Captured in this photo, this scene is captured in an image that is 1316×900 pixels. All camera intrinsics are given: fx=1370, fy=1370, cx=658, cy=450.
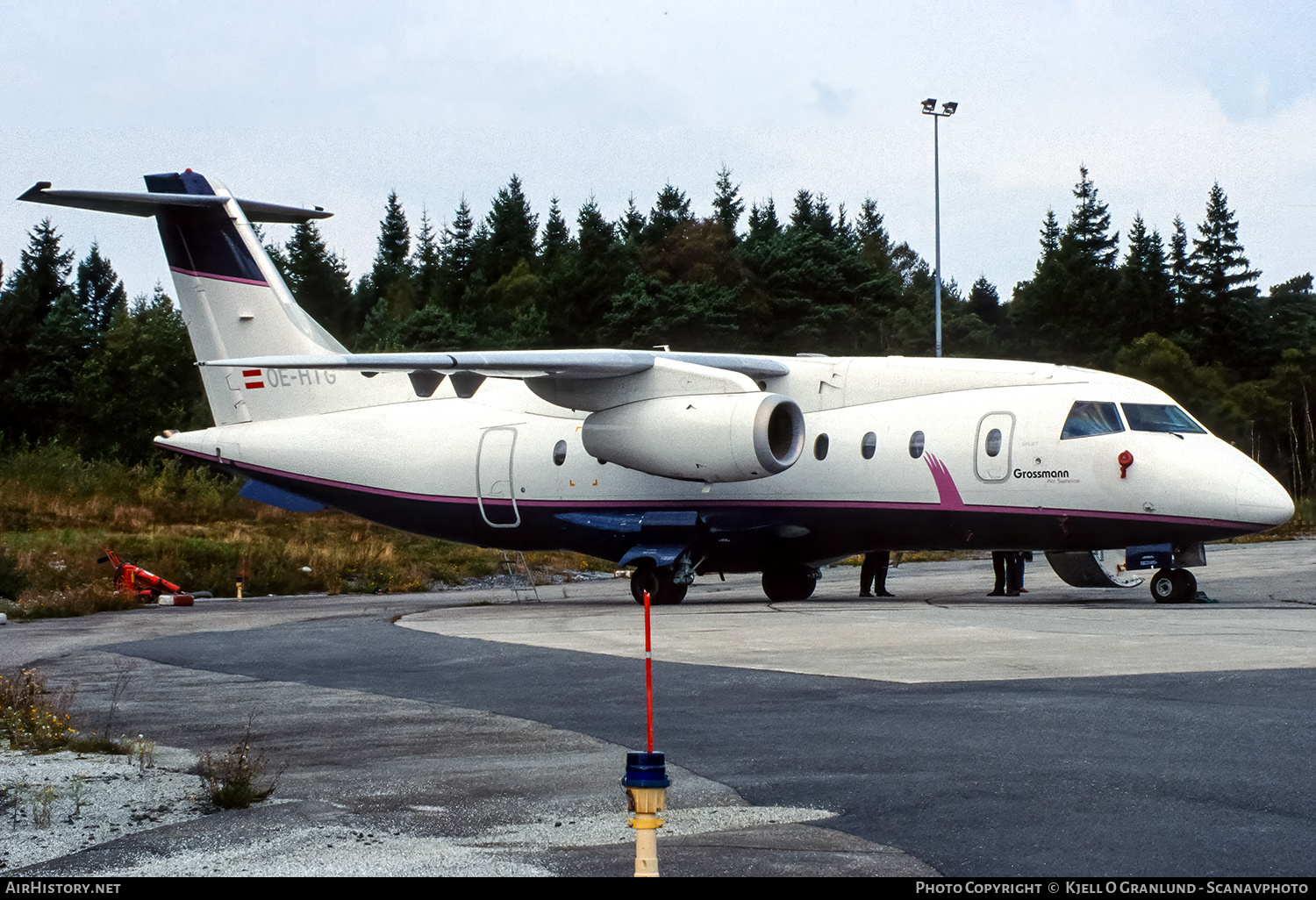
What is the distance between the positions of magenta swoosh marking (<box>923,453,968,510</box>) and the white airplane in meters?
0.04

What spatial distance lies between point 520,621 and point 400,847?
11840mm

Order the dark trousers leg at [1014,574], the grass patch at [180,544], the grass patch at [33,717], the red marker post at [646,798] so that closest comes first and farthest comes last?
the red marker post at [646,798], the grass patch at [33,717], the dark trousers leg at [1014,574], the grass patch at [180,544]

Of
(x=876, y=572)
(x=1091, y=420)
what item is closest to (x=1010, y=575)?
(x=876, y=572)

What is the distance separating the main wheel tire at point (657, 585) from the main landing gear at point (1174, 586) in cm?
665

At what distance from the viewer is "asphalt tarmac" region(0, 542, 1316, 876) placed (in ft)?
18.8

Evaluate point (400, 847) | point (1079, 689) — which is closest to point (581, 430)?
point (1079, 689)

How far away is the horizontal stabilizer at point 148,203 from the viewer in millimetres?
20562

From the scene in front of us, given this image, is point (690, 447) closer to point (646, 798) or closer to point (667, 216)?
point (646, 798)

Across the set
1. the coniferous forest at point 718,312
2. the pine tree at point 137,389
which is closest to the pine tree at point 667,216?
the coniferous forest at point 718,312

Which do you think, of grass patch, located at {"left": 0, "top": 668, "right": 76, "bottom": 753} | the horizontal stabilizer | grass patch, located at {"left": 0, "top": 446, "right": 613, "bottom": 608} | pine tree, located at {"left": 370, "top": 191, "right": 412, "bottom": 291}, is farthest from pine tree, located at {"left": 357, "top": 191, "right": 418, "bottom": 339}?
grass patch, located at {"left": 0, "top": 668, "right": 76, "bottom": 753}

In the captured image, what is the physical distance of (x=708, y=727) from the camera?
28.9 feet

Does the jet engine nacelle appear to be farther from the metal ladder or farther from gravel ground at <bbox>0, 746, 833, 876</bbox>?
gravel ground at <bbox>0, 746, 833, 876</bbox>

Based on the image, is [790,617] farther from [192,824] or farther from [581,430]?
[192,824]

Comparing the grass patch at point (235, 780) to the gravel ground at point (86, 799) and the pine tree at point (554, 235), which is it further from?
the pine tree at point (554, 235)
